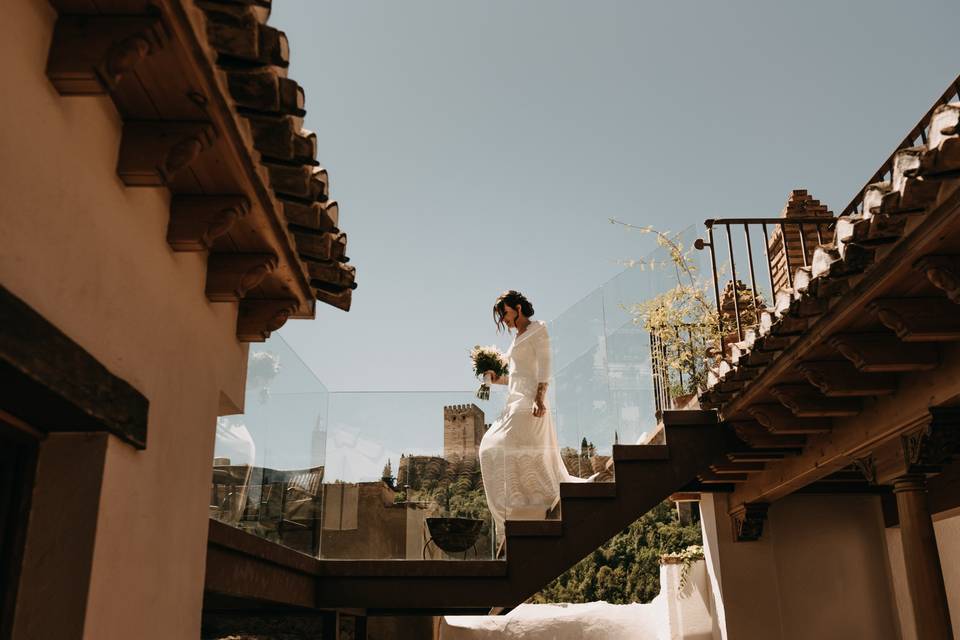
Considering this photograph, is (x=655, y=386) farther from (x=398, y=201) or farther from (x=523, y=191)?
(x=398, y=201)

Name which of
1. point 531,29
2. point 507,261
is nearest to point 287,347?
point 531,29

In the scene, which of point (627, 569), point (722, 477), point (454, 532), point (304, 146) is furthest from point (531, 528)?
point (627, 569)

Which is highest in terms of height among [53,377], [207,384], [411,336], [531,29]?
[531,29]

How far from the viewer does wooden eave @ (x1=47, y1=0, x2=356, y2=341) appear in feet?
6.84

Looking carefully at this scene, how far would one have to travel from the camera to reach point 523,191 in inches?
426

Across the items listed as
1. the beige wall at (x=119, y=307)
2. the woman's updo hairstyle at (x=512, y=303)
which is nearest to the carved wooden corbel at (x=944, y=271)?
the beige wall at (x=119, y=307)

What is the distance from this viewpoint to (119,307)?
2.51 metres

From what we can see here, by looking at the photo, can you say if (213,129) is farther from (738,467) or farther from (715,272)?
(738,467)

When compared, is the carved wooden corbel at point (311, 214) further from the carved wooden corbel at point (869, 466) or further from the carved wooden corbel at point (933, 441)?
the carved wooden corbel at point (869, 466)

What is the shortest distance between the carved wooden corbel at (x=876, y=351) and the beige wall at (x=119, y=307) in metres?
2.65

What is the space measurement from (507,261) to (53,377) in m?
11.6

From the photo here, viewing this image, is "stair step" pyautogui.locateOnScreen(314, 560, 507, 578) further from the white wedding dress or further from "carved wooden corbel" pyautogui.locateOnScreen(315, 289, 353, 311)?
"carved wooden corbel" pyautogui.locateOnScreen(315, 289, 353, 311)

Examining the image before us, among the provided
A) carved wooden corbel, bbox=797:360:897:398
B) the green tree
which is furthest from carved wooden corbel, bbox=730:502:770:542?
the green tree

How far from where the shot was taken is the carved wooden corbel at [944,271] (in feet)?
10.5
